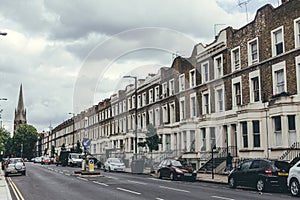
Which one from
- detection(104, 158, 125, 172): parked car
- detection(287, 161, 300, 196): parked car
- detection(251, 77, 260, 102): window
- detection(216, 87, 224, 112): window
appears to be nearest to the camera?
detection(287, 161, 300, 196): parked car

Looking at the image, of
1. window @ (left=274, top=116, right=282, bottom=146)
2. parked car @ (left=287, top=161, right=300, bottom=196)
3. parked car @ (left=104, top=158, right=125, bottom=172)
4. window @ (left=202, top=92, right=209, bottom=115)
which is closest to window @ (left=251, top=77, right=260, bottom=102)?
window @ (left=274, top=116, right=282, bottom=146)

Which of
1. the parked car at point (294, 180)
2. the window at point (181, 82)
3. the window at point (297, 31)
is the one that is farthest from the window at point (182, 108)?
the parked car at point (294, 180)

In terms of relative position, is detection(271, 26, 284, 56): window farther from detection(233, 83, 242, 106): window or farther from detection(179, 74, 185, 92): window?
detection(179, 74, 185, 92): window

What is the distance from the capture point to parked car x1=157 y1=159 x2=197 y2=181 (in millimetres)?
28859

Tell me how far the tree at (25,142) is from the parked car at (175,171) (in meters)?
120

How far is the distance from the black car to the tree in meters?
130

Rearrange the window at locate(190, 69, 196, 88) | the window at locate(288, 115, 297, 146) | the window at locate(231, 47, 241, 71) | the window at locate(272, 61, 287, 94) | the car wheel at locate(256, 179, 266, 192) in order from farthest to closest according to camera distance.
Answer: the window at locate(190, 69, 196, 88)
the window at locate(231, 47, 241, 71)
the window at locate(272, 61, 287, 94)
the window at locate(288, 115, 297, 146)
the car wheel at locate(256, 179, 266, 192)

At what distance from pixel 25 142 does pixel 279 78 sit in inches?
4976

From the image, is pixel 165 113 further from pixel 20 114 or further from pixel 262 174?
pixel 20 114

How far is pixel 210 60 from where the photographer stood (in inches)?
1553

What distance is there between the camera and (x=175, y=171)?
1151 inches

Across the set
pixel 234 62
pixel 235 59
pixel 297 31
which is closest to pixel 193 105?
pixel 234 62

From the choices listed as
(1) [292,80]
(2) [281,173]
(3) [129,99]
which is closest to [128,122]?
(3) [129,99]

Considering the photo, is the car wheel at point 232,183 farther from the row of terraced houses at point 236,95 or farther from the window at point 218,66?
the window at point 218,66
